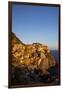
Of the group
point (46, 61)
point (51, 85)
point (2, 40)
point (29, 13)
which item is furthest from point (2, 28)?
point (51, 85)

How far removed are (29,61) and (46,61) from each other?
0.61 feet

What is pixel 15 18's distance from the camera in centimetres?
293

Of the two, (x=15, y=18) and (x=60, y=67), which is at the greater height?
(x=15, y=18)

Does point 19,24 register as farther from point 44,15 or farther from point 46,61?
point 46,61

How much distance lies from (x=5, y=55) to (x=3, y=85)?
303 millimetres

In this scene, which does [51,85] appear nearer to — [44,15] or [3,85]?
[3,85]

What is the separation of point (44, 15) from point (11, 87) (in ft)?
2.70

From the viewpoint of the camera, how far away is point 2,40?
2.90 metres

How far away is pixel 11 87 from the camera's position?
291cm

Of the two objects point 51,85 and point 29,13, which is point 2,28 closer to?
point 29,13

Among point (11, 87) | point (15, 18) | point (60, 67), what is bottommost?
point (11, 87)

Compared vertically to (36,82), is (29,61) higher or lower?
higher

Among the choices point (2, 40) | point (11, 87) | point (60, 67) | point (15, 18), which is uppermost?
point (15, 18)

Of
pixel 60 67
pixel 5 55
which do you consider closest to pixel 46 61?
pixel 60 67
